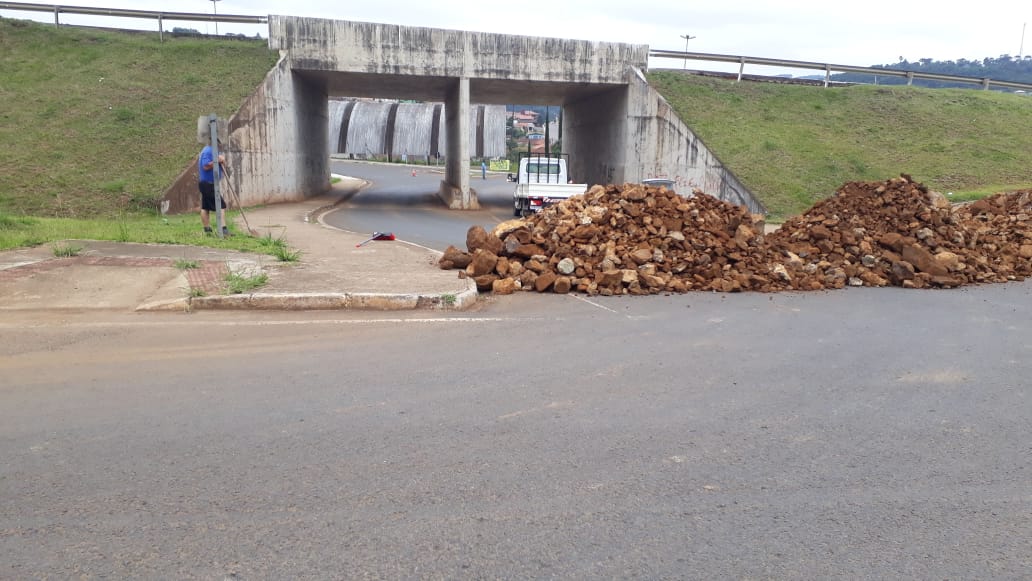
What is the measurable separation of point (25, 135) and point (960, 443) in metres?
25.1

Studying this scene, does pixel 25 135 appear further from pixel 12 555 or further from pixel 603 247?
pixel 12 555

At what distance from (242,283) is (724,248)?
687cm

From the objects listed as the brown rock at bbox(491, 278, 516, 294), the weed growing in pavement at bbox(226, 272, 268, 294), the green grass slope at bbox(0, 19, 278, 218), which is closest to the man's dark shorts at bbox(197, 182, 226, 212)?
the weed growing in pavement at bbox(226, 272, 268, 294)

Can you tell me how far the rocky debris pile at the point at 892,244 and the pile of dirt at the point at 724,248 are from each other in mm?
20

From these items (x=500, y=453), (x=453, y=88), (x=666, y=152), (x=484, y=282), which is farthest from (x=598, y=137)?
(x=500, y=453)

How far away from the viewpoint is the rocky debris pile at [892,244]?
35.7ft

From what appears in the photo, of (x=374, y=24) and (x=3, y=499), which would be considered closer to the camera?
(x=3, y=499)

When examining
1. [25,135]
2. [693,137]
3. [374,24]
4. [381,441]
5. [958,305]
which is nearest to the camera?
[381,441]

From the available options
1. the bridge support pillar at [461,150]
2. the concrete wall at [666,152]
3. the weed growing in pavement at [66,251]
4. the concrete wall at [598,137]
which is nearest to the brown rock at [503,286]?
the weed growing in pavement at [66,251]

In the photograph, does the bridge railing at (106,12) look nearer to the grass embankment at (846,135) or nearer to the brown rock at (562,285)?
the grass embankment at (846,135)

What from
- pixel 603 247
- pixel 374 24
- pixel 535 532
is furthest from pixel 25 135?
pixel 535 532

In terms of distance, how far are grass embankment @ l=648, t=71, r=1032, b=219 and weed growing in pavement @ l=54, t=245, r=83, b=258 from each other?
2080 centimetres

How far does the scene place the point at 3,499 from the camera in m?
3.40

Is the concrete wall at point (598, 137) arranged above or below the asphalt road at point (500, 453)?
above
